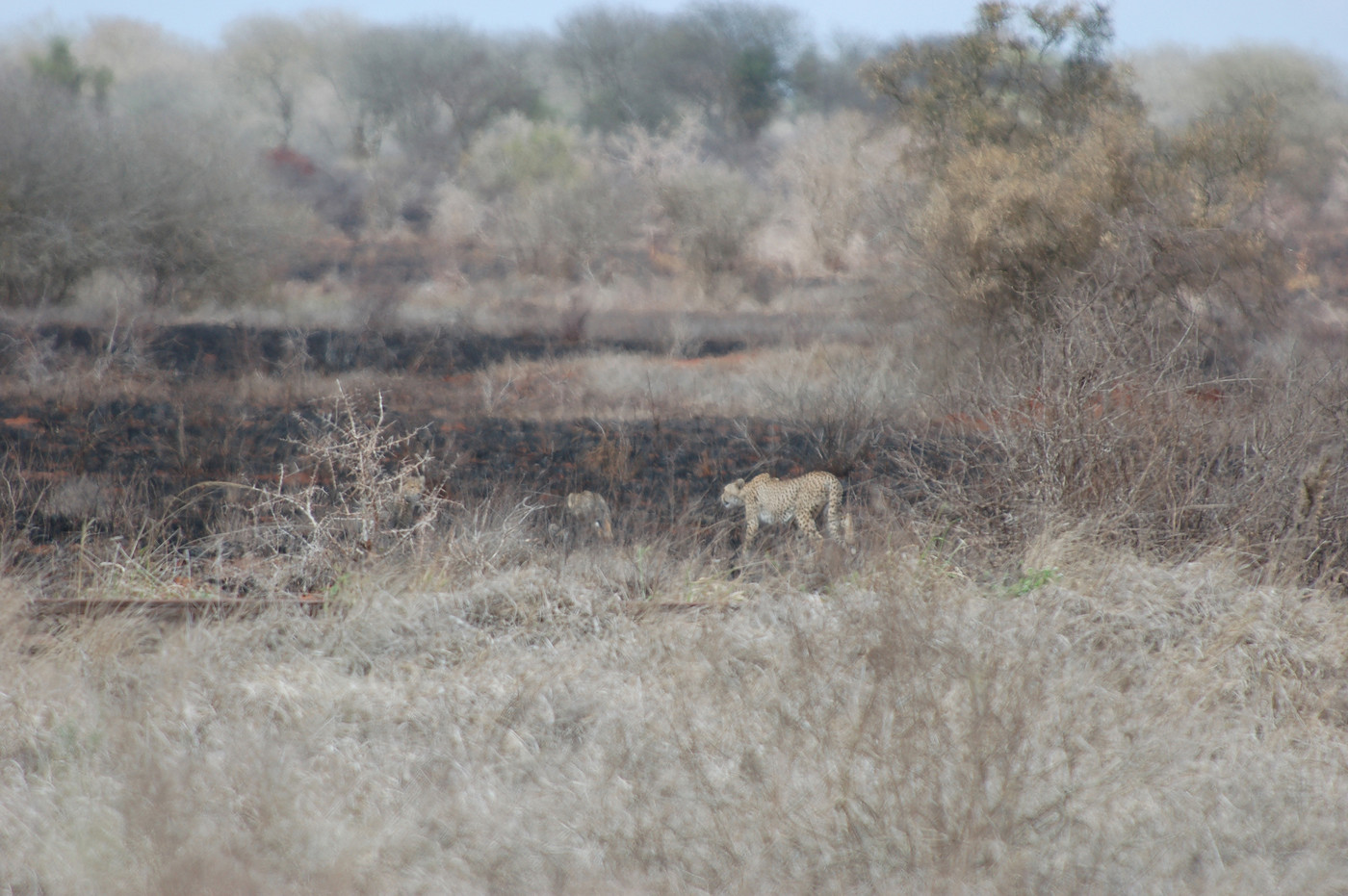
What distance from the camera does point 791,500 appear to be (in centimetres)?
718

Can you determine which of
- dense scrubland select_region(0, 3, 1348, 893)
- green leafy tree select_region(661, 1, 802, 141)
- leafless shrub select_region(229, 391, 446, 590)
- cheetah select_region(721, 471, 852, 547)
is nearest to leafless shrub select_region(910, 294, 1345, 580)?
dense scrubland select_region(0, 3, 1348, 893)

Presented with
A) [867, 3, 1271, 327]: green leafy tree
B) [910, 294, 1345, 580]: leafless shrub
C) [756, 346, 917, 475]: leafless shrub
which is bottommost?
[756, 346, 917, 475]: leafless shrub

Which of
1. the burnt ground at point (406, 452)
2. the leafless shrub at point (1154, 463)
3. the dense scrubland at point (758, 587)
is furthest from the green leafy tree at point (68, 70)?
the leafless shrub at point (1154, 463)

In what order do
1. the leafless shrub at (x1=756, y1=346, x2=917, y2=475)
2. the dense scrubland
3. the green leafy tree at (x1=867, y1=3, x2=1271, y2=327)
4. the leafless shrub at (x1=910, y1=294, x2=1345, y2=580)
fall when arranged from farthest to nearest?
1. the green leafy tree at (x1=867, y1=3, x2=1271, y2=327)
2. the leafless shrub at (x1=756, y1=346, x2=917, y2=475)
3. the leafless shrub at (x1=910, y1=294, x2=1345, y2=580)
4. the dense scrubland

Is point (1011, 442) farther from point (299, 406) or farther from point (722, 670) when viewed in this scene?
point (299, 406)

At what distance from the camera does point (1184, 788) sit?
307 cm

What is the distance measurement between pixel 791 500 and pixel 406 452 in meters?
3.59

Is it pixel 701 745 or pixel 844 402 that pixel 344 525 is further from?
pixel 844 402

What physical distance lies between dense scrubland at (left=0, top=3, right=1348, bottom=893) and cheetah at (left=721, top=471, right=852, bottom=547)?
0.23 metres

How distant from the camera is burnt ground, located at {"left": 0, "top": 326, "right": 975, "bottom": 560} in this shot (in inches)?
274

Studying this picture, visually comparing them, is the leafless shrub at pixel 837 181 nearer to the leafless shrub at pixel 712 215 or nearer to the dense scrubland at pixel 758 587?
the leafless shrub at pixel 712 215

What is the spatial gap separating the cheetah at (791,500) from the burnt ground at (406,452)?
32cm

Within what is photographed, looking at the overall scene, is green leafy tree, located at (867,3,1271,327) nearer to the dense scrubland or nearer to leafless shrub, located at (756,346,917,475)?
the dense scrubland

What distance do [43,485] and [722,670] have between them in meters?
5.97
